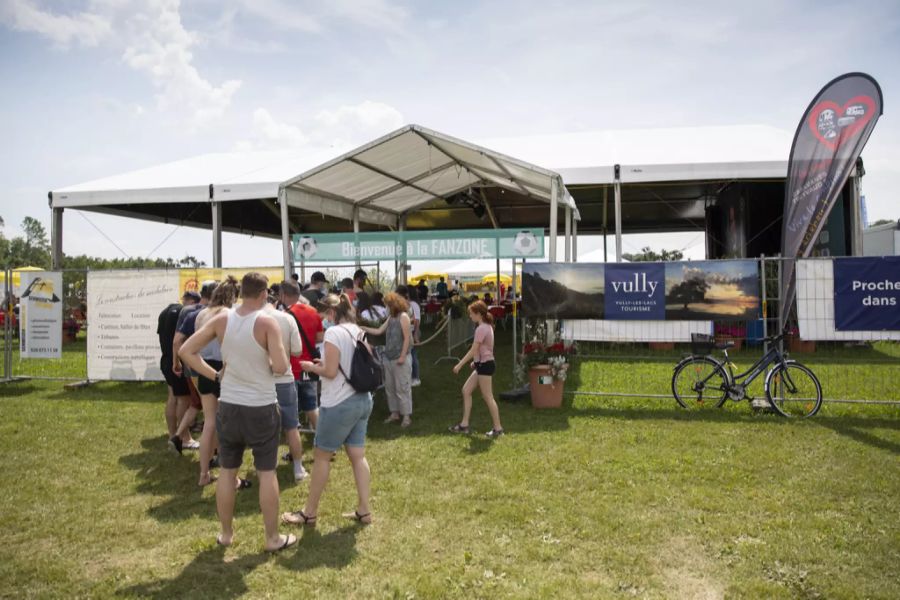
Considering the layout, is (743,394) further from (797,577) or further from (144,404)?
(144,404)

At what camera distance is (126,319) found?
932 centimetres

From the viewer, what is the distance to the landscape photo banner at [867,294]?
7.33 meters

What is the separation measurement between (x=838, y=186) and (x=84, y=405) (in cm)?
1023

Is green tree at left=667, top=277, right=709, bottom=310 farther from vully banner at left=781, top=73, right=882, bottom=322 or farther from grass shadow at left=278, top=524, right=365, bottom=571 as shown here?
grass shadow at left=278, top=524, right=365, bottom=571

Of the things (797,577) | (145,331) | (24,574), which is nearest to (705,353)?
(797,577)

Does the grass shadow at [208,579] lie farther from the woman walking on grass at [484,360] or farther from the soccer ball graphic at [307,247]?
the soccer ball graphic at [307,247]

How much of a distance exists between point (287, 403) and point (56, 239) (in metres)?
12.1

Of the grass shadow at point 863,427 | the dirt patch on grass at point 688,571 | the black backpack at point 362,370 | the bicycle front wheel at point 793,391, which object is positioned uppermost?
the black backpack at point 362,370

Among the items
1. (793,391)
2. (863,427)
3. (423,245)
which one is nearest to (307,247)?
(423,245)

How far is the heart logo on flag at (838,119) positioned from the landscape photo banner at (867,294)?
1512 millimetres

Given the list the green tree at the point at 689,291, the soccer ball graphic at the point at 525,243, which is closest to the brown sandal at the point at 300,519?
the soccer ball graphic at the point at 525,243

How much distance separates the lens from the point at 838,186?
7.43m

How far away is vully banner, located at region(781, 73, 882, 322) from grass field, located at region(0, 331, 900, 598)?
2.23 metres

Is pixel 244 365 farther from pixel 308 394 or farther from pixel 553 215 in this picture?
pixel 553 215
